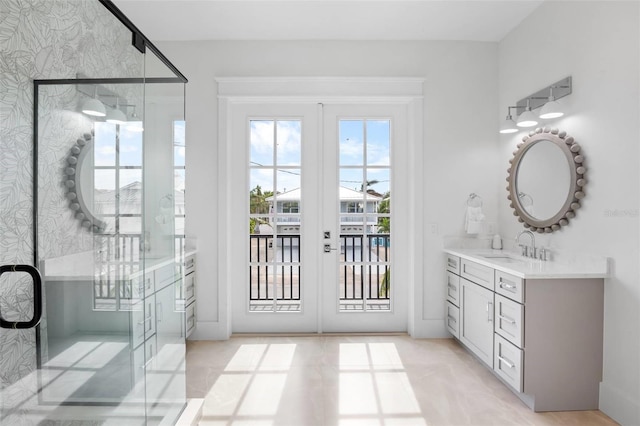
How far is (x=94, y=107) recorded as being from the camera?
50.0 inches

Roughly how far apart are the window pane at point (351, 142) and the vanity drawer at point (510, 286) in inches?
61.4

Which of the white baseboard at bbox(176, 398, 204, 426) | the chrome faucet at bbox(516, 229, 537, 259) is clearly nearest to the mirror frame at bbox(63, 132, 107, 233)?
the white baseboard at bbox(176, 398, 204, 426)

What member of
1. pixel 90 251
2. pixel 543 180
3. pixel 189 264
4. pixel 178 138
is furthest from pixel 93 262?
pixel 543 180

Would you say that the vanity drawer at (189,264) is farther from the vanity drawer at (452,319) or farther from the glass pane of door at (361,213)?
the vanity drawer at (452,319)

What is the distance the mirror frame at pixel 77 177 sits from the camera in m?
1.22

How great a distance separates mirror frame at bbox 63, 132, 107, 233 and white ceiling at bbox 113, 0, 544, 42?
74.8 inches

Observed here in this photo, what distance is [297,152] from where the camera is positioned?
10.6ft

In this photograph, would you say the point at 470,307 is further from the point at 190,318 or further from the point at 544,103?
the point at 190,318

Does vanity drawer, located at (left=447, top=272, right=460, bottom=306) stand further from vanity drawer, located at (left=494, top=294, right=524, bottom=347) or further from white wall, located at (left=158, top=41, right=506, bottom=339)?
vanity drawer, located at (left=494, top=294, right=524, bottom=347)

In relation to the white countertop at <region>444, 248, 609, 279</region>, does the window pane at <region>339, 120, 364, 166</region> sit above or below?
above

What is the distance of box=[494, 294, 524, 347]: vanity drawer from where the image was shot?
2072mm

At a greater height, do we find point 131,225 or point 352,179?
point 352,179

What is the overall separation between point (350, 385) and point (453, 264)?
1405 mm

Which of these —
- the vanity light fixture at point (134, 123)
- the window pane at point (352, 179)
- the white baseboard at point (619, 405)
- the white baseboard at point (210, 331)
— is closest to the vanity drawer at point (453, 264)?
the window pane at point (352, 179)
